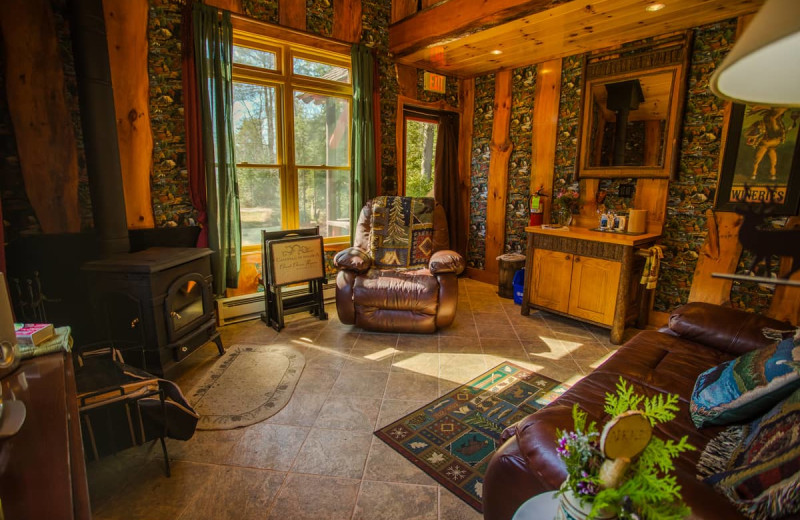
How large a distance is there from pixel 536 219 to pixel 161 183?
11.2 feet

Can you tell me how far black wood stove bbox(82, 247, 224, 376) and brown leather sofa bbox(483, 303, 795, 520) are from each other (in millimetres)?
2020

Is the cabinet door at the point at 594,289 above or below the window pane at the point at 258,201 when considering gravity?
below

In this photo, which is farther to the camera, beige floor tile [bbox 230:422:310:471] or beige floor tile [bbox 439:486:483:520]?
beige floor tile [bbox 230:422:310:471]

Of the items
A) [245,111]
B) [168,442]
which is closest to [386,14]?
[245,111]

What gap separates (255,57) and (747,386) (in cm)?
387

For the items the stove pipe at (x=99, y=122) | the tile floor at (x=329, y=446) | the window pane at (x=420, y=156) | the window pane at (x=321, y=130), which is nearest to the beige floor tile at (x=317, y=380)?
the tile floor at (x=329, y=446)

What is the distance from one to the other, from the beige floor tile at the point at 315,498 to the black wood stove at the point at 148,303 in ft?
3.98

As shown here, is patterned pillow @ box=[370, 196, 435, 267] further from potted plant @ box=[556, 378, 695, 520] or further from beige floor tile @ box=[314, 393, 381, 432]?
potted plant @ box=[556, 378, 695, 520]

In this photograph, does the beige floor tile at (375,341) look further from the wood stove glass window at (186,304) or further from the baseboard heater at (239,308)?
the wood stove glass window at (186,304)

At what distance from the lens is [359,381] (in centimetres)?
257

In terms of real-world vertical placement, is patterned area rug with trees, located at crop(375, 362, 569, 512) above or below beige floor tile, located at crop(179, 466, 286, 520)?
above

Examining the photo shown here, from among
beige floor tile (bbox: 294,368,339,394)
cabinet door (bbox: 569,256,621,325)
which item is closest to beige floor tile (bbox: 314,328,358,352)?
beige floor tile (bbox: 294,368,339,394)

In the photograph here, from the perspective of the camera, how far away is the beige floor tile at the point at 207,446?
6.11ft

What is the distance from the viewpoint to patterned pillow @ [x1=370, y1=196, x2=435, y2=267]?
3676 millimetres
